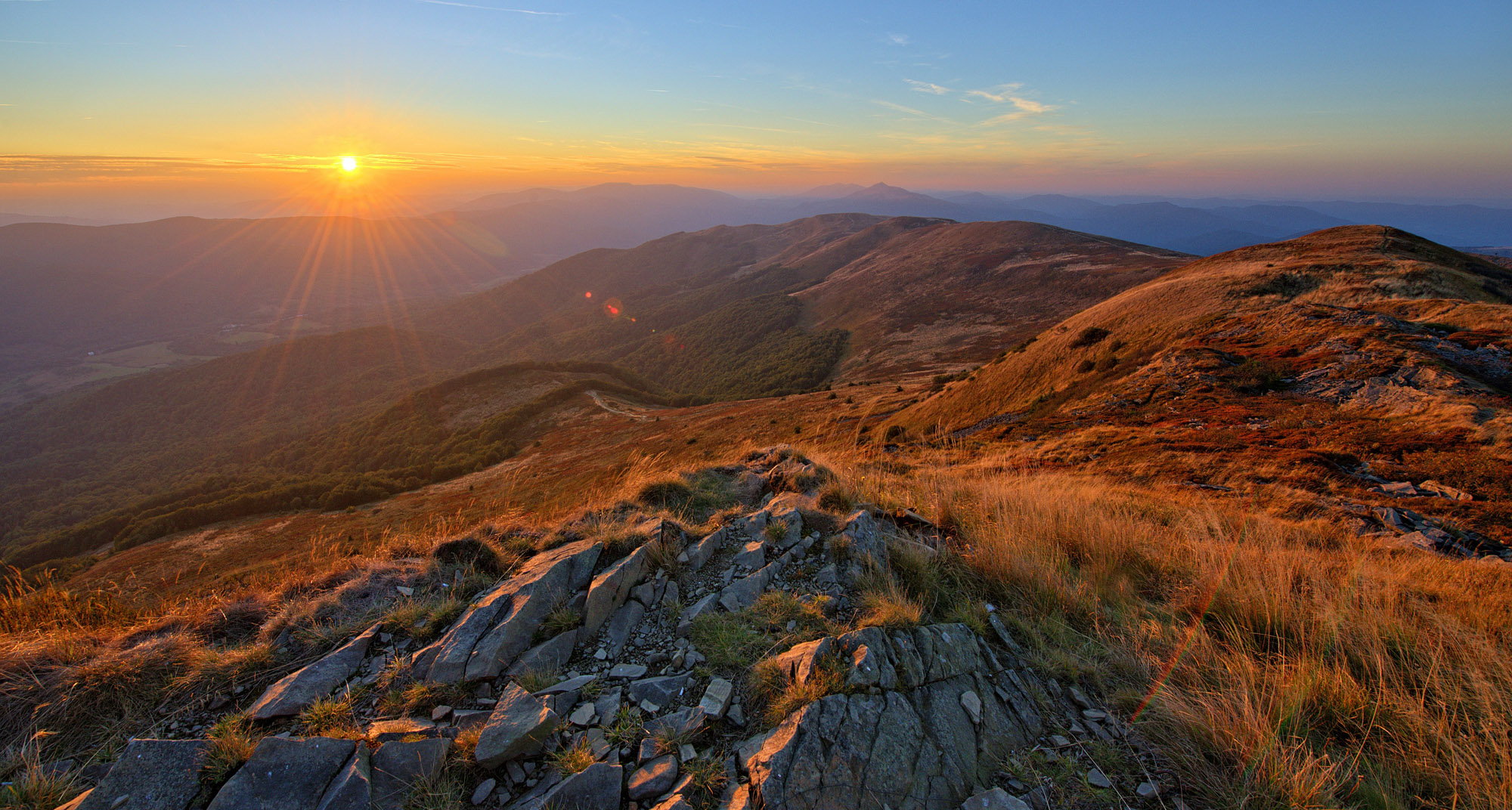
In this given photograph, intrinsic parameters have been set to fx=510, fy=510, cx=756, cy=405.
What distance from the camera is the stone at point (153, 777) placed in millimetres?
2850

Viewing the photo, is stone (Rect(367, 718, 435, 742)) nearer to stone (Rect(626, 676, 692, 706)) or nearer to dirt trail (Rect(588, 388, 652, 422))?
stone (Rect(626, 676, 692, 706))

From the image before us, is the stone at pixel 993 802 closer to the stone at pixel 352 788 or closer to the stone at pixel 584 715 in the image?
the stone at pixel 584 715

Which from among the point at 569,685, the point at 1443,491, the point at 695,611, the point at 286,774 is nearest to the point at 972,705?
the point at 695,611

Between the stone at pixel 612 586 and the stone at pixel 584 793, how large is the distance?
1.56 metres

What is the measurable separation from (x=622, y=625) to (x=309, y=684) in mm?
2321

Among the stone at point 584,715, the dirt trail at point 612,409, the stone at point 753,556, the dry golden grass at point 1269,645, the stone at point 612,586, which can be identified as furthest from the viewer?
the dirt trail at point 612,409

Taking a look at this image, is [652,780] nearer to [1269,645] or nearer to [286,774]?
[286,774]

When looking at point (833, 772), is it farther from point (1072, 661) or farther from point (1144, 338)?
point (1144, 338)

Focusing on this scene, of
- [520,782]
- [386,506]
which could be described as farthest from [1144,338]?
[386,506]

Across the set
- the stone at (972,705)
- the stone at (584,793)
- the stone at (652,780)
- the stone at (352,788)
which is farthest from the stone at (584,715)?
the stone at (972,705)

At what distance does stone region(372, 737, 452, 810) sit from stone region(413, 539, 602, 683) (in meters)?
0.70

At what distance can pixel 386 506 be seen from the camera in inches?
1091

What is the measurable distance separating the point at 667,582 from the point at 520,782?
83.1 inches

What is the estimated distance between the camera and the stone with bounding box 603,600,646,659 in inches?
170
